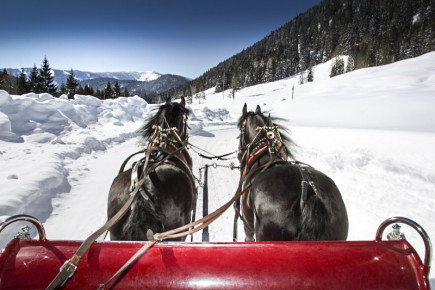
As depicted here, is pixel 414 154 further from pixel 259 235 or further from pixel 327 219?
pixel 259 235

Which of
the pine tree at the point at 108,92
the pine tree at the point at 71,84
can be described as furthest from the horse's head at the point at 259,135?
the pine tree at the point at 108,92

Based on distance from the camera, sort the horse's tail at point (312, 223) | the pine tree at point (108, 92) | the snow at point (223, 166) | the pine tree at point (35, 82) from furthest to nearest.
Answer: the pine tree at point (108, 92) → the pine tree at point (35, 82) → the snow at point (223, 166) → the horse's tail at point (312, 223)

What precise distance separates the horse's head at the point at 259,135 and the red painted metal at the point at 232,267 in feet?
5.89

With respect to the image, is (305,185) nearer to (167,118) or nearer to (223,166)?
(167,118)

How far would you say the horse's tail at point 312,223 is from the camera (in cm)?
196

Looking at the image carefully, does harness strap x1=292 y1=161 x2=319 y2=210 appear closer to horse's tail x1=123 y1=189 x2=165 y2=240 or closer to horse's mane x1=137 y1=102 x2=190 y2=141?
horse's tail x1=123 y1=189 x2=165 y2=240

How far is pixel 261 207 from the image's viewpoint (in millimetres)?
2281

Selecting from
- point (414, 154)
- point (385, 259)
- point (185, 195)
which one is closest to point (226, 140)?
point (414, 154)

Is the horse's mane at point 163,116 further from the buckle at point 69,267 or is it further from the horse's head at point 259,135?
the buckle at point 69,267

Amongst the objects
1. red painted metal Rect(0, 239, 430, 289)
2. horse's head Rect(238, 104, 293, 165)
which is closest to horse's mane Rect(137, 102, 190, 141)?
horse's head Rect(238, 104, 293, 165)

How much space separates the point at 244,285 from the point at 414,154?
5.11m

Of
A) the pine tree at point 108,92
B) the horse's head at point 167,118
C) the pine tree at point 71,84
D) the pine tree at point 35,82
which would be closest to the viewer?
the horse's head at point 167,118

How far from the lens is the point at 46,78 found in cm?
2758

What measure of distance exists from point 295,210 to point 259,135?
1430 millimetres
